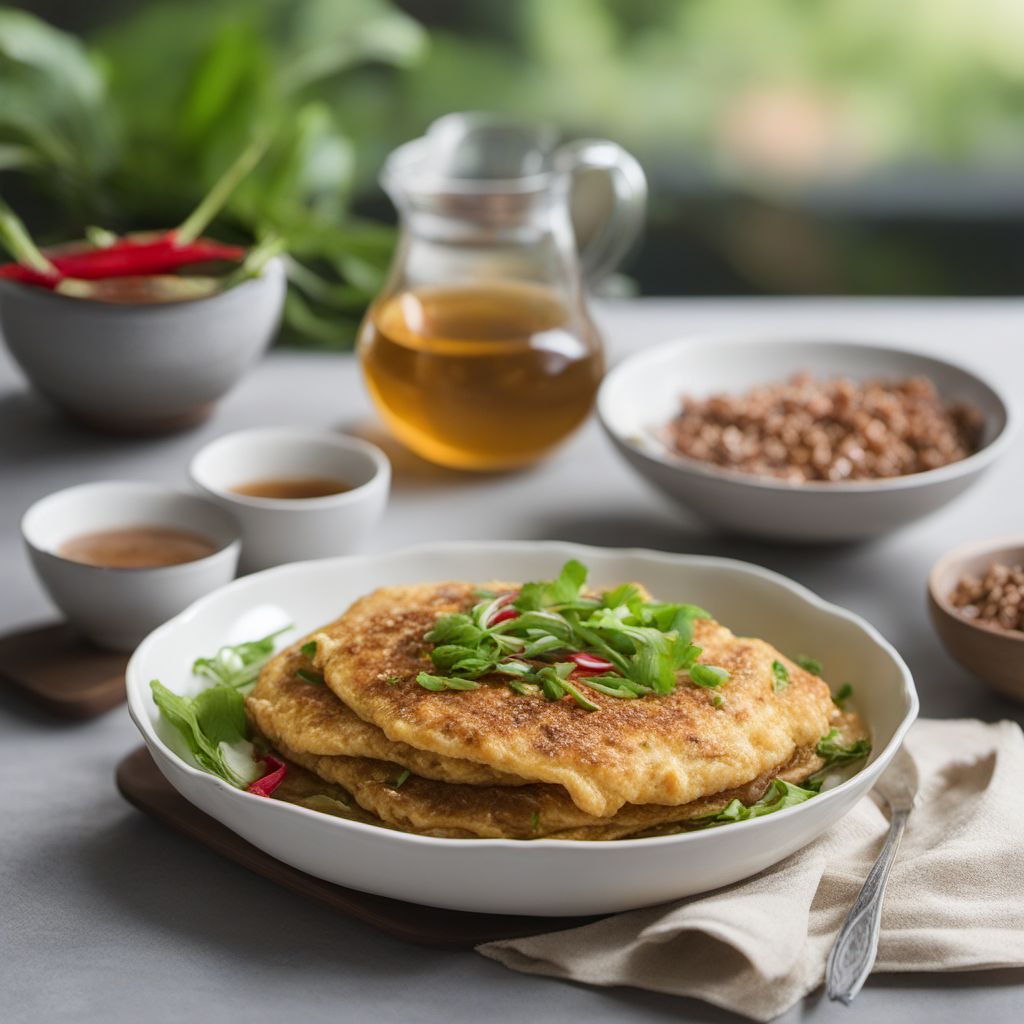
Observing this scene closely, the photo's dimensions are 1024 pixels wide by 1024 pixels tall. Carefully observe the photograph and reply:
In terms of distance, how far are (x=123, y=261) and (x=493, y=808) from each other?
5.17 feet

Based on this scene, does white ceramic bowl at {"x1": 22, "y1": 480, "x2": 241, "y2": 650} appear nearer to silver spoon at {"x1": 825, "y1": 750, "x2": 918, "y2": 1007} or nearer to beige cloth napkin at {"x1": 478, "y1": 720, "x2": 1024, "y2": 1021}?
beige cloth napkin at {"x1": 478, "y1": 720, "x2": 1024, "y2": 1021}

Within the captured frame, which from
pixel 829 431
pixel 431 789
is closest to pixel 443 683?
pixel 431 789

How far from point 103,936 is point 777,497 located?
118 centimetres

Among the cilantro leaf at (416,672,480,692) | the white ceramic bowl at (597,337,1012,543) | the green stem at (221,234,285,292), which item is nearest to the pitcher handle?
the white ceramic bowl at (597,337,1012,543)

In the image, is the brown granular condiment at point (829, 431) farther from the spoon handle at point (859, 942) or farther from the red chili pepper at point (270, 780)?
the red chili pepper at point (270, 780)

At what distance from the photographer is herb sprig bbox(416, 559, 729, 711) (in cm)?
148

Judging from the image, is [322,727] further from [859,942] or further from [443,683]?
[859,942]

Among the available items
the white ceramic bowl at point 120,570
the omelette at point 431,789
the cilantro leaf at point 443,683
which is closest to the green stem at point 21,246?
the white ceramic bowl at point 120,570

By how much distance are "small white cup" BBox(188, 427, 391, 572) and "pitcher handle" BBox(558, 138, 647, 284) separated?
0.72 meters

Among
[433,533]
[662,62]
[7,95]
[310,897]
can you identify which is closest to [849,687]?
[310,897]

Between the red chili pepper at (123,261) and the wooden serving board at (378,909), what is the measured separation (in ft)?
4.33

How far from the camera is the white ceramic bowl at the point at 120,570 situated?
189 centimetres

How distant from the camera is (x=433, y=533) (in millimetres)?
2402

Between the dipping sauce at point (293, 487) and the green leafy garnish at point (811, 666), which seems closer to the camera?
the green leafy garnish at point (811, 666)
